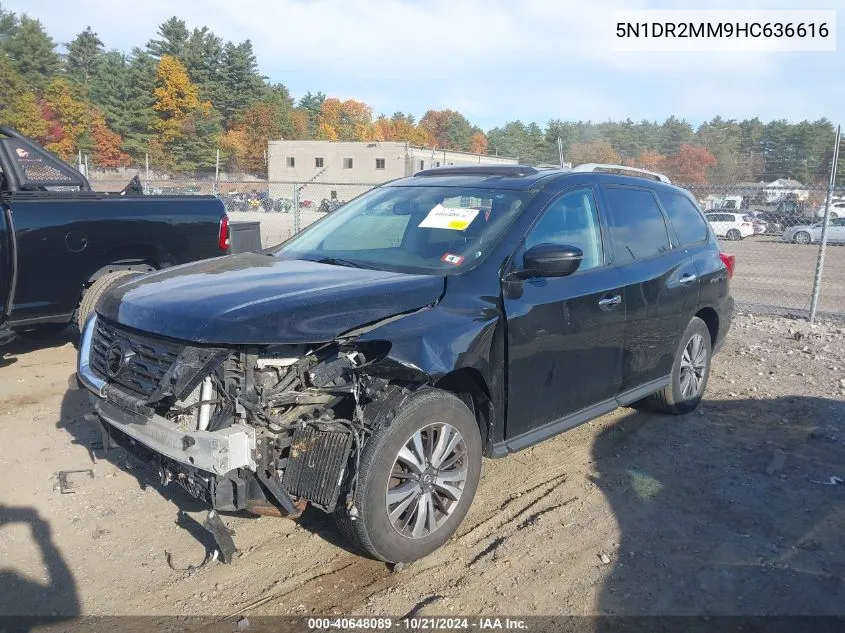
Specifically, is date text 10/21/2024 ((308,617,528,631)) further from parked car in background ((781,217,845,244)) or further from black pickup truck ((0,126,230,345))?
parked car in background ((781,217,845,244))

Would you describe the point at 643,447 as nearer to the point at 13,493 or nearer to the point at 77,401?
the point at 13,493

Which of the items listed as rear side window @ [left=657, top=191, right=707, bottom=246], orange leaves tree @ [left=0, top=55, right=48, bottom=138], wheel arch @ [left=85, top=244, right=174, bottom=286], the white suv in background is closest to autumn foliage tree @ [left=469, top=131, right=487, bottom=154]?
orange leaves tree @ [left=0, top=55, right=48, bottom=138]

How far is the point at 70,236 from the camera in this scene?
5938 mm

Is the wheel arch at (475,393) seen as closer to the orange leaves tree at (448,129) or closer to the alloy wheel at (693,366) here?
the alloy wheel at (693,366)

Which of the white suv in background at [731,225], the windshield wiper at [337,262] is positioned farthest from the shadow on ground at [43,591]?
the white suv in background at [731,225]

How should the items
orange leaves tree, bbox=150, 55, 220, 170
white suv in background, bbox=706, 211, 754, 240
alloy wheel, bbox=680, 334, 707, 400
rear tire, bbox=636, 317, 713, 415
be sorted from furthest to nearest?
orange leaves tree, bbox=150, 55, 220, 170
white suv in background, bbox=706, 211, 754, 240
alloy wheel, bbox=680, 334, 707, 400
rear tire, bbox=636, 317, 713, 415

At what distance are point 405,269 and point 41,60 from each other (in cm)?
7302

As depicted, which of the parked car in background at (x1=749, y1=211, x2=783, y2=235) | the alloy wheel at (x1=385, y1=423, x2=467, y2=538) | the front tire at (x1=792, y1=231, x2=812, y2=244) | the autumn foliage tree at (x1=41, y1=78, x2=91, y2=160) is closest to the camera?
the alloy wheel at (x1=385, y1=423, x2=467, y2=538)

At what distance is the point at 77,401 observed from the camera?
18.1 ft

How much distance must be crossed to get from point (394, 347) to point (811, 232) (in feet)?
102

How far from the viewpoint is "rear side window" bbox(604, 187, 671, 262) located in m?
4.53

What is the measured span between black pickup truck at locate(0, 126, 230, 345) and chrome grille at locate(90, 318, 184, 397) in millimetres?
2597

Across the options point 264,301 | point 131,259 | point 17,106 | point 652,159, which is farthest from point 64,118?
point 264,301

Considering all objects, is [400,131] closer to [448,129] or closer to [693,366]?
[448,129]
